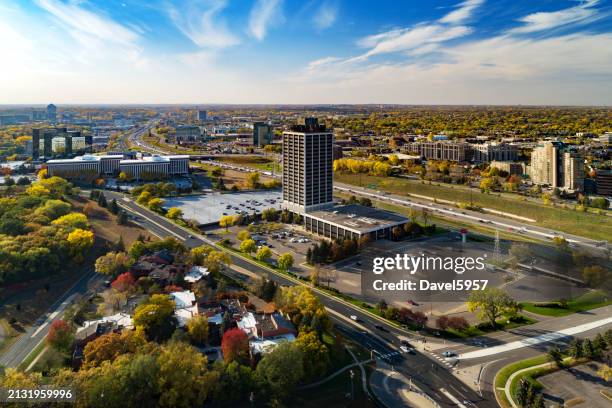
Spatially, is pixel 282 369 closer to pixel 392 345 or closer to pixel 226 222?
pixel 392 345

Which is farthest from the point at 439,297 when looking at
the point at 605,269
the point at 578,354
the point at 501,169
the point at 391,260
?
the point at 501,169

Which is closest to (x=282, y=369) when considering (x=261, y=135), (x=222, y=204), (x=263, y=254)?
(x=263, y=254)

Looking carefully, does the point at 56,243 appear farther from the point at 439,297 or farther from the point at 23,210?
the point at 439,297

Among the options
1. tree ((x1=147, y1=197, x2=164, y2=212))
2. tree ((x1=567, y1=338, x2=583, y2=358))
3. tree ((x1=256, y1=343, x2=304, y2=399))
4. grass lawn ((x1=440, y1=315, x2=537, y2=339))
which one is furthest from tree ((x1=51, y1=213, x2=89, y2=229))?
tree ((x1=567, y1=338, x2=583, y2=358))

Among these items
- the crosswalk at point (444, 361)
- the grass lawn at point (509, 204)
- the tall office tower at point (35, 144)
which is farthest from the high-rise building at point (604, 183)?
the tall office tower at point (35, 144)

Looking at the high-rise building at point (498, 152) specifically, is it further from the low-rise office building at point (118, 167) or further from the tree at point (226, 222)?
the tree at point (226, 222)

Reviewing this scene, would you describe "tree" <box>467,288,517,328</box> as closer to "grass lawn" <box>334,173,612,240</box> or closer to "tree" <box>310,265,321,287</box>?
"tree" <box>310,265,321,287</box>
